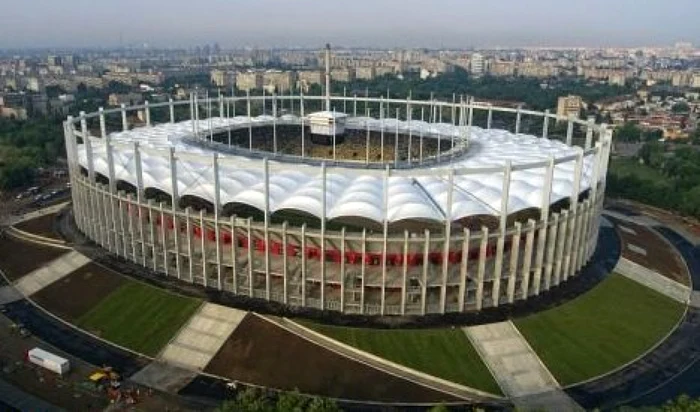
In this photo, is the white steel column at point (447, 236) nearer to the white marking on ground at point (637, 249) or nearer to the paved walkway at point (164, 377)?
the paved walkway at point (164, 377)

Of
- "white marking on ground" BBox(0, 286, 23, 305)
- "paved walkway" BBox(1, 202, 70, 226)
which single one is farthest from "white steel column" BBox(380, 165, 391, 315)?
"paved walkway" BBox(1, 202, 70, 226)

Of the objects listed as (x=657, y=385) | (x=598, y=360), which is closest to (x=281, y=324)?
(x=598, y=360)

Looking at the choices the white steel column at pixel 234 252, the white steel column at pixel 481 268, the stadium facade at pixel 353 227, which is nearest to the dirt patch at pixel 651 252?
the stadium facade at pixel 353 227

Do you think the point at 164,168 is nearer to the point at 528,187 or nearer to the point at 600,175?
the point at 528,187

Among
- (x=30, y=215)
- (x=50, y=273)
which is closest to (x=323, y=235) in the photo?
(x=50, y=273)

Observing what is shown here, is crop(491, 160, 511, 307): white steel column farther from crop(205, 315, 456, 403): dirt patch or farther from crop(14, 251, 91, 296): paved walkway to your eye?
crop(14, 251, 91, 296): paved walkway

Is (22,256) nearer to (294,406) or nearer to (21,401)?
(21,401)
